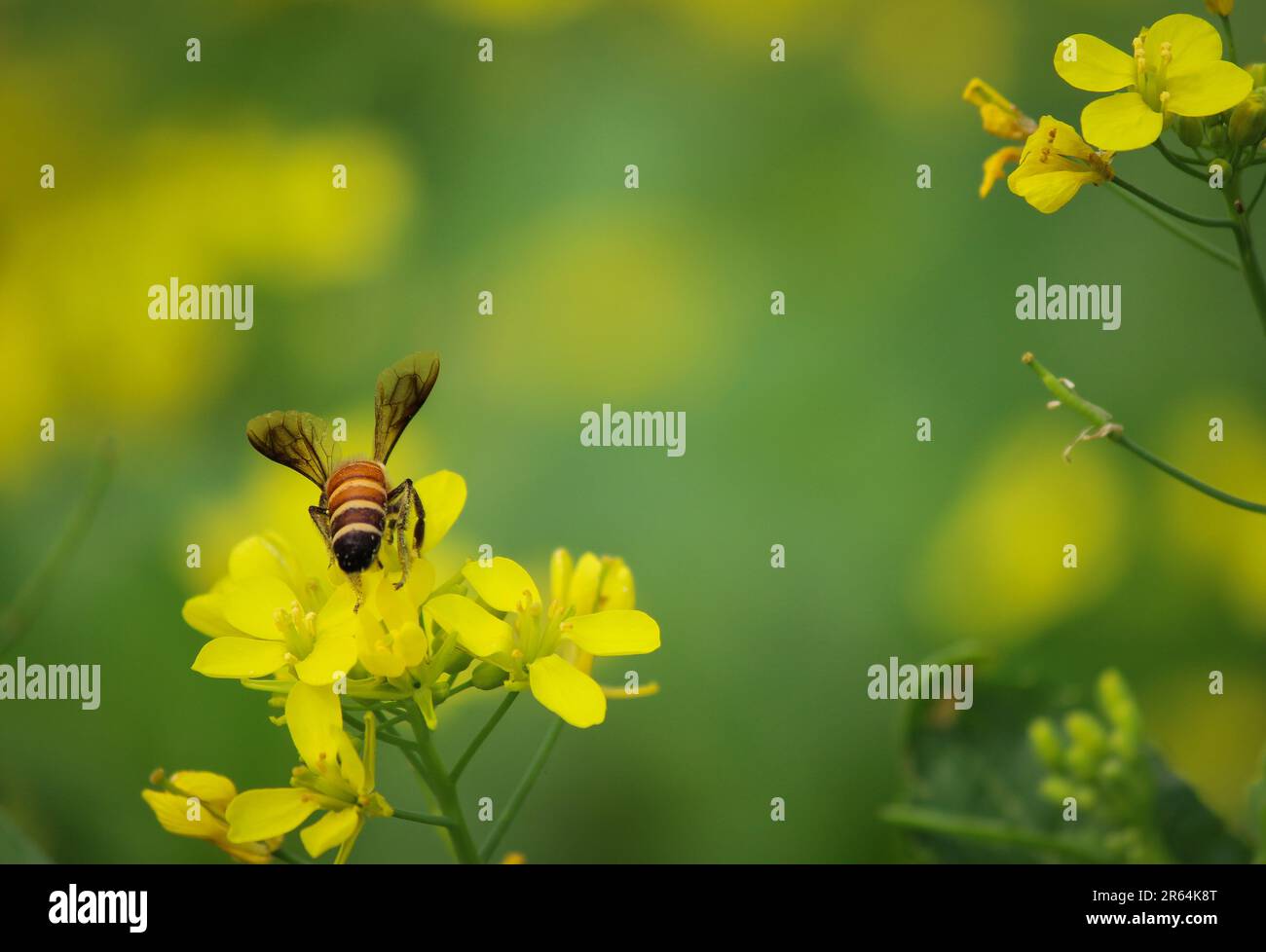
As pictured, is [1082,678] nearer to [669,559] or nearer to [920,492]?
[920,492]

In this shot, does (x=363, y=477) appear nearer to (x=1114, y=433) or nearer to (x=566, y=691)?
(x=566, y=691)

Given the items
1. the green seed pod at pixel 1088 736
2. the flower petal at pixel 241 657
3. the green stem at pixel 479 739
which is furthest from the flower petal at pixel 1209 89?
the flower petal at pixel 241 657

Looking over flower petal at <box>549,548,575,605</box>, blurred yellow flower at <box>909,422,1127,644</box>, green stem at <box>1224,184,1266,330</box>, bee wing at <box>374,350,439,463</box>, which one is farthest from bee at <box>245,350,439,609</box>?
blurred yellow flower at <box>909,422,1127,644</box>

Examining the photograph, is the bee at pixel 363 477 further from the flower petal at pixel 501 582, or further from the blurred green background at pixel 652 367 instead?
the blurred green background at pixel 652 367

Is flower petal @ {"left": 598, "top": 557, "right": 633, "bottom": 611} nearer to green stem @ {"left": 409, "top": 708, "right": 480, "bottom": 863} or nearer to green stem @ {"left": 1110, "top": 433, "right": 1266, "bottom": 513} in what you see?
green stem @ {"left": 409, "top": 708, "right": 480, "bottom": 863}

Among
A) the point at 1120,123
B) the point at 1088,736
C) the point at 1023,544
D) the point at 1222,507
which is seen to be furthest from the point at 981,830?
the point at 1222,507

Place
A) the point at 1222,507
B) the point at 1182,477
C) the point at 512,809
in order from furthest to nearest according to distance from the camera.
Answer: the point at 1222,507, the point at 512,809, the point at 1182,477
